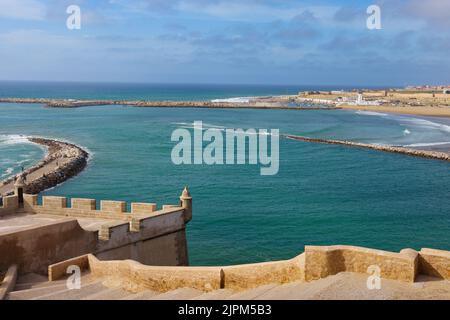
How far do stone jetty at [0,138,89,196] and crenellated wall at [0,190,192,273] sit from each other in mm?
21252

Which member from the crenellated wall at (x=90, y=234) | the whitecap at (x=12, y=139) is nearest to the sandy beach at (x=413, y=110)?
the whitecap at (x=12, y=139)

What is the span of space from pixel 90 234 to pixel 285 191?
87.8 ft

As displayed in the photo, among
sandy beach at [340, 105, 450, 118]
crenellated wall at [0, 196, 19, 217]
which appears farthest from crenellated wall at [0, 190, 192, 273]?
sandy beach at [340, 105, 450, 118]

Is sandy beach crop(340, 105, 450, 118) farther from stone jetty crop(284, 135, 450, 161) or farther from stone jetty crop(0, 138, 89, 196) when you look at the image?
stone jetty crop(0, 138, 89, 196)

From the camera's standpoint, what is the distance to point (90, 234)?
14.0 m

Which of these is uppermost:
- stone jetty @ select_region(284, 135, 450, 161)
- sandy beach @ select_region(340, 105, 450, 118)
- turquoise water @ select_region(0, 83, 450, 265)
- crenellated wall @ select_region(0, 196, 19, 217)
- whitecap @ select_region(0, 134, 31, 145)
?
sandy beach @ select_region(340, 105, 450, 118)

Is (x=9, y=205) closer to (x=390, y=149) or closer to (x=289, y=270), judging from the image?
(x=289, y=270)

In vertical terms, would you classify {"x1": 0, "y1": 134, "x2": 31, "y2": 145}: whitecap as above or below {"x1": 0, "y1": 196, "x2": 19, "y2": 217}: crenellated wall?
below

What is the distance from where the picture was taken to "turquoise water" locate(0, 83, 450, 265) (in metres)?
28.1

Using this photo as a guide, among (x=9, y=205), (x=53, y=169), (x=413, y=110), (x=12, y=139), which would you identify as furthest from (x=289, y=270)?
(x=413, y=110)

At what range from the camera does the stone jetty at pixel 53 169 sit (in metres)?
40.2

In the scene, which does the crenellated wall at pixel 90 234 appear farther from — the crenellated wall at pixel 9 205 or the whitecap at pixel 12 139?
the whitecap at pixel 12 139
